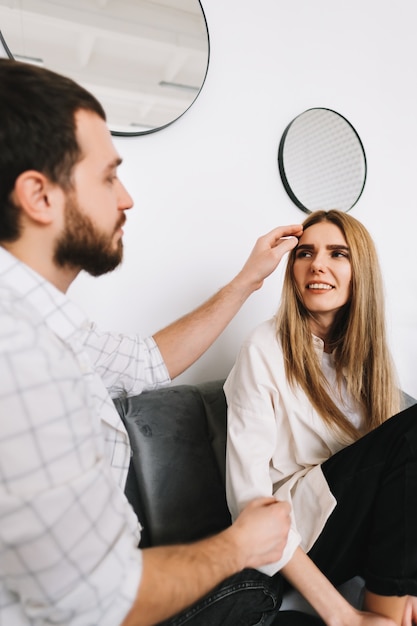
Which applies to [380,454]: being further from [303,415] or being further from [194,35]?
[194,35]

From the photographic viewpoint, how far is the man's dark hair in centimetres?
73

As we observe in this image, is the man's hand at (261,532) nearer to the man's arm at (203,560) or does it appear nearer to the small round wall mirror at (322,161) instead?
the man's arm at (203,560)

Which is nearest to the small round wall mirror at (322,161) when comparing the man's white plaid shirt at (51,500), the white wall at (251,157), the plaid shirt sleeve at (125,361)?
the white wall at (251,157)

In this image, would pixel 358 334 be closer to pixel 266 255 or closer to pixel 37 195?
pixel 266 255

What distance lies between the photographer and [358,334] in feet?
4.69

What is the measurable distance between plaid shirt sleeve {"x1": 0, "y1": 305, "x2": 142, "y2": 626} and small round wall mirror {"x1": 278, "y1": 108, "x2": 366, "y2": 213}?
1.45 meters

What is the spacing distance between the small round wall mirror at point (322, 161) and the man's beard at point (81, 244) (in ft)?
3.75

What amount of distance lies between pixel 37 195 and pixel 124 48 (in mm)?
915

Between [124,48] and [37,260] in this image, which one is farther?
[124,48]

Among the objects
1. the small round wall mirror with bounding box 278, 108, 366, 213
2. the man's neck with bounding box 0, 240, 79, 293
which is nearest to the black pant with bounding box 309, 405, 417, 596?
the man's neck with bounding box 0, 240, 79, 293

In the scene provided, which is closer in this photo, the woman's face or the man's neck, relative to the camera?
Answer: the man's neck

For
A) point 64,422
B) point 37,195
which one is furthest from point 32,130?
point 64,422

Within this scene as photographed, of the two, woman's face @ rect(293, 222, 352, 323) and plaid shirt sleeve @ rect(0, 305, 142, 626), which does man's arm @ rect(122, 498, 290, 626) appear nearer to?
plaid shirt sleeve @ rect(0, 305, 142, 626)

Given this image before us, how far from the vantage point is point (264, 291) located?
1.86 meters
